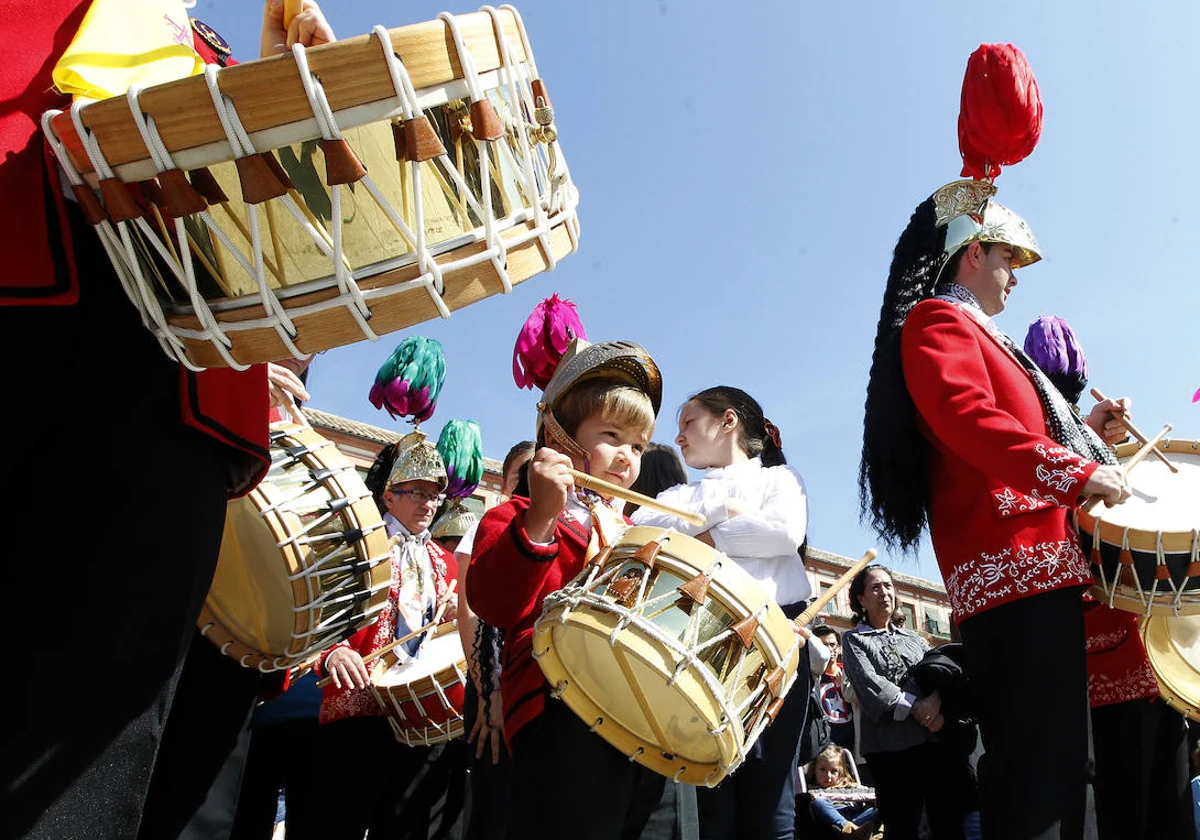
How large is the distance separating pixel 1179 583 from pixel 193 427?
2.62m

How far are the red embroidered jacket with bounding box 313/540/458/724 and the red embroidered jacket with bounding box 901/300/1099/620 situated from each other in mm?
1893

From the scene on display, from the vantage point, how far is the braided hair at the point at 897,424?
10.7 ft

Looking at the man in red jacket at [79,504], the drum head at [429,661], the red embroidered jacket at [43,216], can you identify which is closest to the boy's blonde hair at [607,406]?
the drum head at [429,661]

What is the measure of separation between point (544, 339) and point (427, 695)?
1.49 m

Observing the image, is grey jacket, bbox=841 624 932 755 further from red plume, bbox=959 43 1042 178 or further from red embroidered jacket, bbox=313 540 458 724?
red plume, bbox=959 43 1042 178

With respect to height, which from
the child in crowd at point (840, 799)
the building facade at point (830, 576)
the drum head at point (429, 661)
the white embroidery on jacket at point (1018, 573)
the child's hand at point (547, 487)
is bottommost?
the building facade at point (830, 576)

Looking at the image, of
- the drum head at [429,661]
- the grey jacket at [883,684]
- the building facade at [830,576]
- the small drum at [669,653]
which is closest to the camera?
the small drum at [669,653]

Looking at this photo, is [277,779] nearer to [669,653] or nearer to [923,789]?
[669,653]

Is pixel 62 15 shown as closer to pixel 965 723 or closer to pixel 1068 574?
pixel 1068 574

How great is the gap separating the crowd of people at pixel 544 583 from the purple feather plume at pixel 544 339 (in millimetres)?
469

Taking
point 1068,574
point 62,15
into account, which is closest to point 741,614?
point 1068,574

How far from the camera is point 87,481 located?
1.36 meters

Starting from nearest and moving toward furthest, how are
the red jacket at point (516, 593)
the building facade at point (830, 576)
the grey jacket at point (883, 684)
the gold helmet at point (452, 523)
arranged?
the red jacket at point (516, 593) < the grey jacket at point (883, 684) < the gold helmet at point (452, 523) < the building facade at point (830, 576)

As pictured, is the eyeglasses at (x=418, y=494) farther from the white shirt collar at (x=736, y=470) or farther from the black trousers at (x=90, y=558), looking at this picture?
the black trousers at (x=90, y=558)
